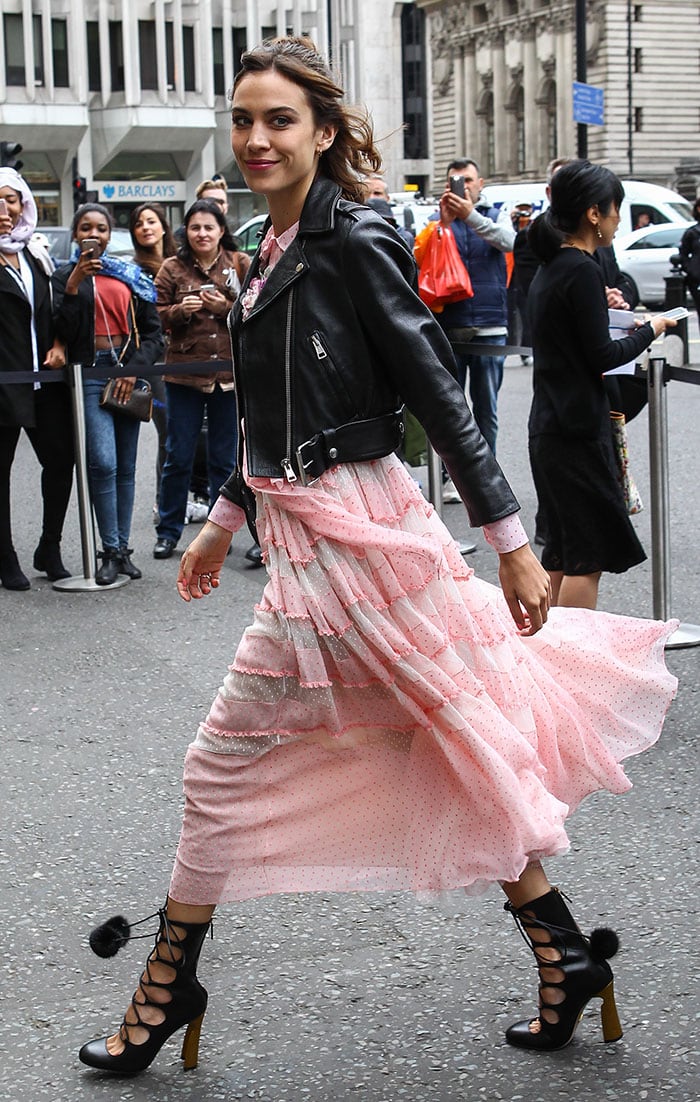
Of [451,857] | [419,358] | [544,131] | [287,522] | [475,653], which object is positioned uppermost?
[544,131]

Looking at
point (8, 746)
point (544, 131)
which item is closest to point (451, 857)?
point (8, 746)

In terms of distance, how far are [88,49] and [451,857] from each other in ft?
221

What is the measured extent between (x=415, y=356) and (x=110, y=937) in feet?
4.24

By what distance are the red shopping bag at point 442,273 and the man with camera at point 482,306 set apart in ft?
0.47

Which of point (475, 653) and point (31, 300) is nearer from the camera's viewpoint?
point (475, 653)

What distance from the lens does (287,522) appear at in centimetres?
291

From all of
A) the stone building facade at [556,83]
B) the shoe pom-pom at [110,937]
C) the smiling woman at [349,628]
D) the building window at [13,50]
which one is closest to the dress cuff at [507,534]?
the smiling woman at [349,628]

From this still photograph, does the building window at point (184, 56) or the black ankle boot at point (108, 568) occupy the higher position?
the building window at point (184, 56)

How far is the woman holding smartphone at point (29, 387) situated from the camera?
26.5 ft

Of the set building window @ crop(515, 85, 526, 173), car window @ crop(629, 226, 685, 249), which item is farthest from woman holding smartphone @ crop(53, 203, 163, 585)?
building window @ crop(515, 85, 526, 173)

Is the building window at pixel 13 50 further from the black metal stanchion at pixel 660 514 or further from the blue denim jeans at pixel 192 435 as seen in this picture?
the black metal stanchion at pixel 660 514

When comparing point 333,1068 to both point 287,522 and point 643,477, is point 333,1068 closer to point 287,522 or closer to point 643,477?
point 287,522

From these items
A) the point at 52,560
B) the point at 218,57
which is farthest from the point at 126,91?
the point at 52,560

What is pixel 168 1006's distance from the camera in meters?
2.99
